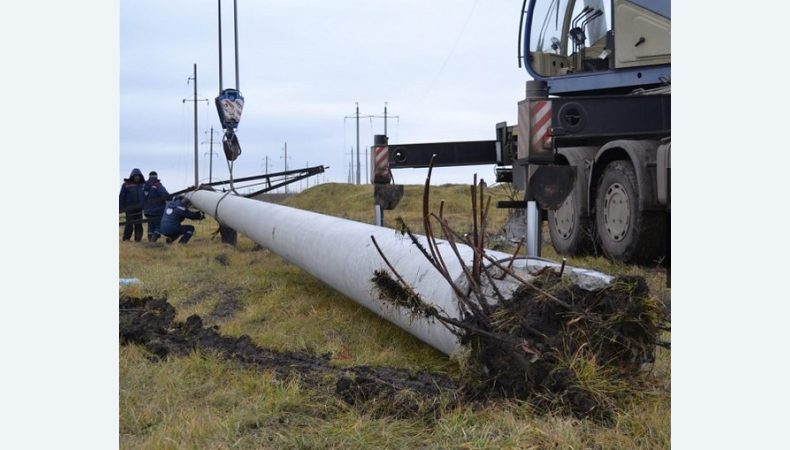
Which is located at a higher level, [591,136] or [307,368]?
[591,136]

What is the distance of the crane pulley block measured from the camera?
35.4 ft

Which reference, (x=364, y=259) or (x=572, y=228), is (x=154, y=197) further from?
(x=364, y=259)

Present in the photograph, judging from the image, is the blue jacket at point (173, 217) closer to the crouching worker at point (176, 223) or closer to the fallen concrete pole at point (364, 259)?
the crouching worker at point (176, 223)

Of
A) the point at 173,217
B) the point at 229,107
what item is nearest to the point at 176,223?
the point at 173,217

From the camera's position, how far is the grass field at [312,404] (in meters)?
2.82

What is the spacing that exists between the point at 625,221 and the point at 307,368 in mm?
3675

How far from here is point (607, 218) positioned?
704 centimetres

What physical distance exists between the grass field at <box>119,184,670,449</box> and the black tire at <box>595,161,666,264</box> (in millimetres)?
179

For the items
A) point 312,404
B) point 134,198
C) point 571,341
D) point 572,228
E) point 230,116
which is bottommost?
point 312,404

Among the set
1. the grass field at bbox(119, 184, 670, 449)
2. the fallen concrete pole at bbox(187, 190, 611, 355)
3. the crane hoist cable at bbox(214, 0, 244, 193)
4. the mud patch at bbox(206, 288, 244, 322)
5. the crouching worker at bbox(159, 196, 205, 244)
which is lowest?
Answer: the grass field at bbox(119, 184, 670, 449)

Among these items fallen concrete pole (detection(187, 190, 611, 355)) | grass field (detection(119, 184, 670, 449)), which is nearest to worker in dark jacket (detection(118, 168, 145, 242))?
fallen concrete pole (detection(187, 190, 611, 355))

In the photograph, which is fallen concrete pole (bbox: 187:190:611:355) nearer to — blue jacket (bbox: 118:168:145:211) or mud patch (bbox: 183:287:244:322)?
mud patch (bbox: 183:287:244:322)

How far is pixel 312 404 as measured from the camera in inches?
127

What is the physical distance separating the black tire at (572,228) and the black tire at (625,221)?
0.39 meters
